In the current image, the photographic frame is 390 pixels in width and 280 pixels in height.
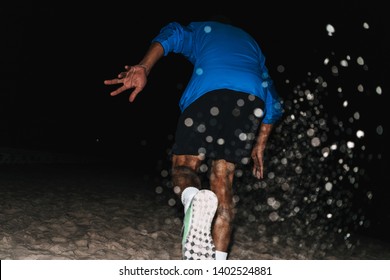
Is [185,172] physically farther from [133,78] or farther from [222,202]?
[133,78]

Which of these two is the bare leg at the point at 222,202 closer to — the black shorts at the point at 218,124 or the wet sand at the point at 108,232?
the black shorts at the point at 218,124

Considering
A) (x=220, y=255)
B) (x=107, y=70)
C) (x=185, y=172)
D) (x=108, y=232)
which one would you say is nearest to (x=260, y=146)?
(x=185, y=172)

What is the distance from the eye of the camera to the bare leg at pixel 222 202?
194 cm

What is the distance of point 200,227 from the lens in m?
1.57

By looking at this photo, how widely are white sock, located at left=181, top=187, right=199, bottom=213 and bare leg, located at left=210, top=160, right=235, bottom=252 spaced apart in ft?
1.01

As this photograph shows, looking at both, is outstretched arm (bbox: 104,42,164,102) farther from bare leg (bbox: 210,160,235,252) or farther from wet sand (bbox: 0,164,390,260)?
wet sand (bbox: 0,164,390,260)

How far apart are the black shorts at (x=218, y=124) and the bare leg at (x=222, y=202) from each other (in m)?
0.09

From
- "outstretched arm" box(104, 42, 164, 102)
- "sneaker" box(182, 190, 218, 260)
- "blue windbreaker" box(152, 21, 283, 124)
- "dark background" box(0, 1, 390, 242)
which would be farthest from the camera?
"dark background" box(0, 1, 390, 242)

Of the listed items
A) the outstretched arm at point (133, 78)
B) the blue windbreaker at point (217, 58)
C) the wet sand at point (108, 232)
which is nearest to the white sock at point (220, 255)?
the wet sand at point (108, 232)

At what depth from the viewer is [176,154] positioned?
76.5 inches

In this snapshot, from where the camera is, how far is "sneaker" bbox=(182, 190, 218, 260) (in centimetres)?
156

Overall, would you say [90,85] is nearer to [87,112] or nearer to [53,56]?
[87,112]

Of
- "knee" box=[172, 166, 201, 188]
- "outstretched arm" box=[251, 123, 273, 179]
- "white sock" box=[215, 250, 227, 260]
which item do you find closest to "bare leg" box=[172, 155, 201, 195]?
"knee" box=[172, 166, 201, 188]

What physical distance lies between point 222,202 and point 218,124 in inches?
17.2
